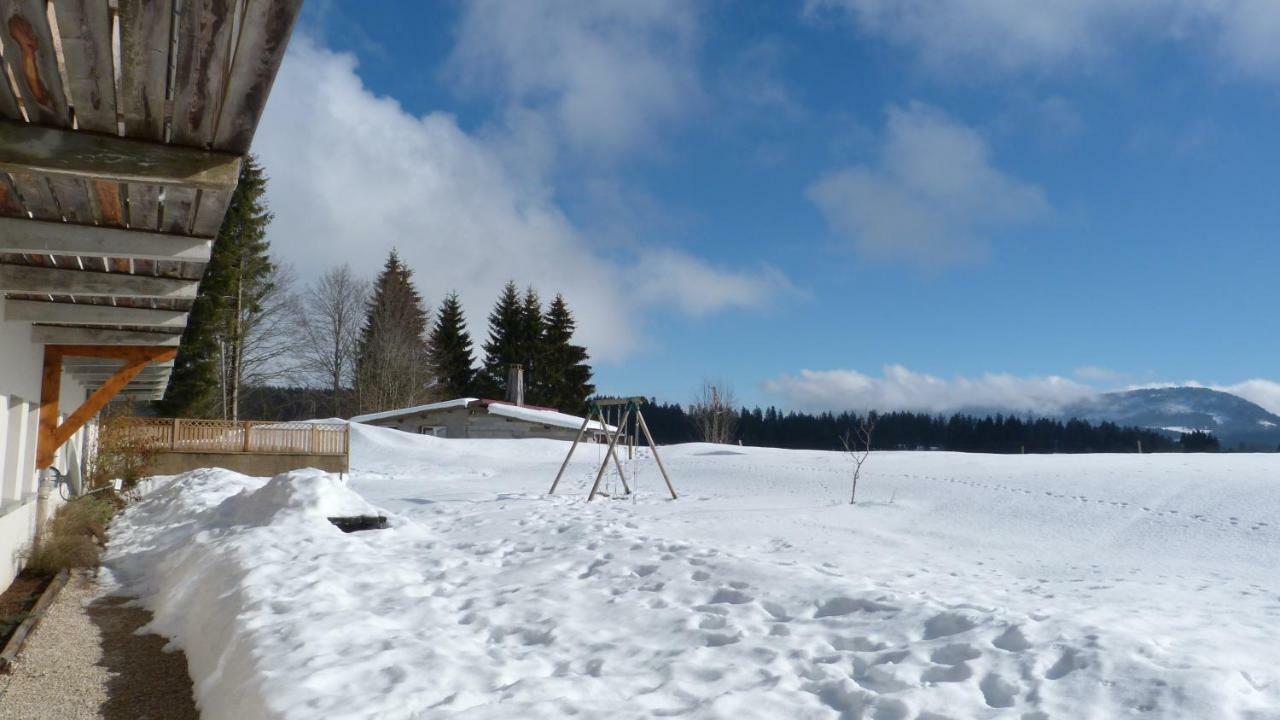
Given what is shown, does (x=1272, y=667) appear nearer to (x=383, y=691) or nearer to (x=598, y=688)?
(x=598, y=688)

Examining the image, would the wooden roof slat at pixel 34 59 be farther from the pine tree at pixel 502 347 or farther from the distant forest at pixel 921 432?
the distant forest at pixel 921 432

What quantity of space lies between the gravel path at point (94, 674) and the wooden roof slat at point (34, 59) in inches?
143

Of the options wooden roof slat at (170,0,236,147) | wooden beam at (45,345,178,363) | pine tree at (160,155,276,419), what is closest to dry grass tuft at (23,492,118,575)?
wooden beam at (45,345,178,363)

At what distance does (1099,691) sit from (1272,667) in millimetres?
1205

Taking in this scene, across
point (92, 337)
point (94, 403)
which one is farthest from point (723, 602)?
point (94, 403)

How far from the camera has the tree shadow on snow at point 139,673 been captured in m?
4.93

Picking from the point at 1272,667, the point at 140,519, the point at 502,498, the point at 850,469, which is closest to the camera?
the point at 1272,667

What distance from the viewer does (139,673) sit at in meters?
5.62

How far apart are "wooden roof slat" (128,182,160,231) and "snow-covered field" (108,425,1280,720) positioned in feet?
8.73

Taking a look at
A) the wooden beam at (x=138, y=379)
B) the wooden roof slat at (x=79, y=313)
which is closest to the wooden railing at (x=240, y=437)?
the wooden beam at (x=138, y=379)

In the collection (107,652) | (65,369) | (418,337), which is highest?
(418,337)

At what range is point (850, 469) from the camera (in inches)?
773

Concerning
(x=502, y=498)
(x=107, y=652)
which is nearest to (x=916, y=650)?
(x=107, y=652)

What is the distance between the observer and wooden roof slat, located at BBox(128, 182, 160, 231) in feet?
12.7
